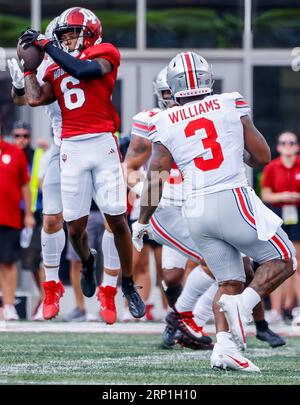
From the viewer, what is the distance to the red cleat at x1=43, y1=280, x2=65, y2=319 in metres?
8.42

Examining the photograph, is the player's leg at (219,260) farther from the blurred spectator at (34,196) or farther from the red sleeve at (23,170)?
the blurred spectator at (34,196)

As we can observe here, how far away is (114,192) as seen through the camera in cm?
Answer: 820

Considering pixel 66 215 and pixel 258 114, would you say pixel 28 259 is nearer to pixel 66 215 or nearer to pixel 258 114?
pixel 258 114

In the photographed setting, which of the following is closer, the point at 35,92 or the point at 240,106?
the point at 240,106

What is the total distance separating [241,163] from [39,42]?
1.51 meters

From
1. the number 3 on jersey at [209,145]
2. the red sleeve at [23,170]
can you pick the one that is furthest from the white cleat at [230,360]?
the red sleeve at [23,170]

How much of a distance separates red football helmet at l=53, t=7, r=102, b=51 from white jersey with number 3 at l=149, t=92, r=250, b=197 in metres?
0.93

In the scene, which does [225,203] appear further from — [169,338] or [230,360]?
[169,338]

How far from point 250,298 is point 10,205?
17.0 ft

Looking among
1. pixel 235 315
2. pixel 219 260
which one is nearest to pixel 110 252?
pixel 219 260

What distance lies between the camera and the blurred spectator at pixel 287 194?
40.4 ft

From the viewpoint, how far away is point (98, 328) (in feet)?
37.0
